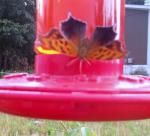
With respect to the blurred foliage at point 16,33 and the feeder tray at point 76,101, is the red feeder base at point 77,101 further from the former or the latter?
the blurred foliage at point 16,33

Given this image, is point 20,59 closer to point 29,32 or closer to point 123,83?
point 29,32

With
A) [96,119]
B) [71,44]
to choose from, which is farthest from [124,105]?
[71,44]

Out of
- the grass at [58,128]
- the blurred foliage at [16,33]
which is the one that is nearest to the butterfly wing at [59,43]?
the grass at [58,128]

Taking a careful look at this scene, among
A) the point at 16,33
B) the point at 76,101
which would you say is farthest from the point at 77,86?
the point at 16,33

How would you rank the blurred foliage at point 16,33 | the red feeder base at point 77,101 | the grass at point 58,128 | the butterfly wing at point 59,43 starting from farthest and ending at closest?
the blurred foliage at point 16,33 → the grass at point 58,128 → the butterfly wing at point 59,43 → the red feeder base at point 77,101

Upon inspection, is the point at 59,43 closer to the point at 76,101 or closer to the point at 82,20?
Result: the point at 82,20

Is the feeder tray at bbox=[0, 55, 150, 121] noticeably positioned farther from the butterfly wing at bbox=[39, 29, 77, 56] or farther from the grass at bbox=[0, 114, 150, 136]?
the grass at bbox=[0, 114, 150, 136]
